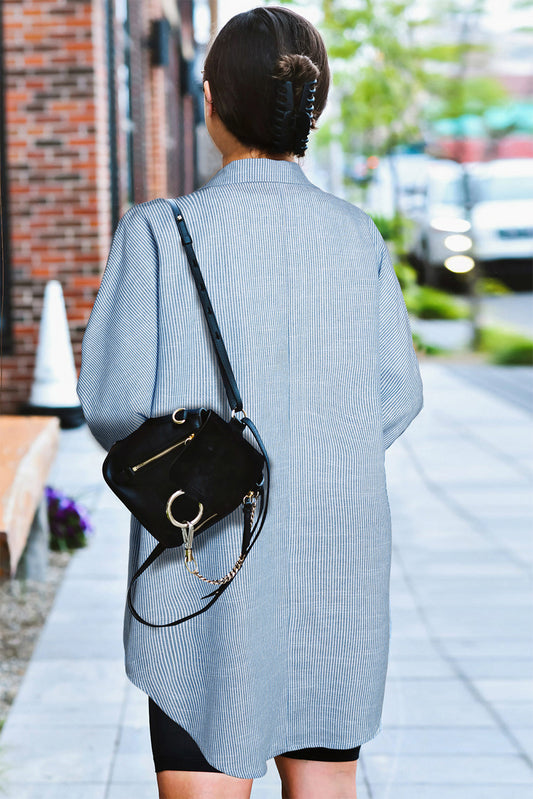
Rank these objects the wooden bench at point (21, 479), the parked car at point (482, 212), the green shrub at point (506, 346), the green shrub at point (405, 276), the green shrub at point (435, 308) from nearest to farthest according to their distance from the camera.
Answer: the wooden bench at point (21, 479) < the green shrub at point (506, 346) < the green shrub at point (405, 276) < the green shrub at point (435, 308) < the parked car at point (482, 212)

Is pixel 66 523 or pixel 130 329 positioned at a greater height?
pixel 130 329

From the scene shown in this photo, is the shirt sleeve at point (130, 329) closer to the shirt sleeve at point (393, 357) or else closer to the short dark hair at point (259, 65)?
the short dark hair at point (259, 65)

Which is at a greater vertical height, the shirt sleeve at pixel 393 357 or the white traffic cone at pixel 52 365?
the shirt sleeve at pixel 393 357

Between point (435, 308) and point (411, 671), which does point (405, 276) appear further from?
point (411, 671)

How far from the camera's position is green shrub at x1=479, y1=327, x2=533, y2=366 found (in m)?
13.2

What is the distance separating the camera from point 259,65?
183 cm

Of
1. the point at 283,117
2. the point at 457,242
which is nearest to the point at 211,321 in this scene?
the point at 283,117

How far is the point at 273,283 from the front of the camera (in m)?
1.87

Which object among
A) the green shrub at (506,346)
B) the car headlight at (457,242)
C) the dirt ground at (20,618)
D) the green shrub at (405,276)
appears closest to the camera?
the dirt ground at (20,618)

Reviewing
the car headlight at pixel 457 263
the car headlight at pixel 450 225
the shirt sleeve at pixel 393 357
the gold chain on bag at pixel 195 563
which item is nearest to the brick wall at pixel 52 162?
the shirt sleeve at pixel 393 357

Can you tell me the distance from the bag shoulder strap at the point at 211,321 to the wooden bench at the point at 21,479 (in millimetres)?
1898

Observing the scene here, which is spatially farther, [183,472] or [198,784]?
[198,784]

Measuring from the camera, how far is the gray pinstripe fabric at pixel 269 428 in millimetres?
1826

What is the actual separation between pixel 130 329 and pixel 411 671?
2692 millimetres
